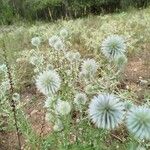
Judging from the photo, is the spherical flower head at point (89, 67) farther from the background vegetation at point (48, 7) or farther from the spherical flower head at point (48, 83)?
the background vegetation at point (48, 7)

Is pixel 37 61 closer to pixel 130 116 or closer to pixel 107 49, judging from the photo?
pixel 107 49

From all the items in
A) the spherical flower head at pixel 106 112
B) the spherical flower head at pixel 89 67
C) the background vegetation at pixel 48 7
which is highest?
the spherical flower head at pixel 106 112

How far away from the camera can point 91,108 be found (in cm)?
332

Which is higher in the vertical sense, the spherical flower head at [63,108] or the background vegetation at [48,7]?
the spherical flower head at [63,108]

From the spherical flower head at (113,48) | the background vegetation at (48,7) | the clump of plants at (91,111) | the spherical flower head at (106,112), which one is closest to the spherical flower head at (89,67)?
the clump of plants at (91,111)

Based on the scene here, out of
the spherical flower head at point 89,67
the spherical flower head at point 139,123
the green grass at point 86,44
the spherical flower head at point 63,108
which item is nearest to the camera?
the spherical flower head at point 139,123

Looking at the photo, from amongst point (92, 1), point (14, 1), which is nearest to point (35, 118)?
point (92, 1)

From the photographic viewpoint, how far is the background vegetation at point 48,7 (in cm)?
Result: 2270

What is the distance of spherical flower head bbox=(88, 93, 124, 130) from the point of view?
3.24 m

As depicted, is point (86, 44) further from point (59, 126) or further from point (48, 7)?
point (48, 7)

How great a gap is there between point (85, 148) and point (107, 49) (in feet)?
2.76

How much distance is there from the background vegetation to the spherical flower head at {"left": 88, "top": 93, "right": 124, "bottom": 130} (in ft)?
60.9

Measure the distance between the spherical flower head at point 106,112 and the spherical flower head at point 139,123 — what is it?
9 centimetres

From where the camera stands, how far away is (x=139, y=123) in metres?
3.15
